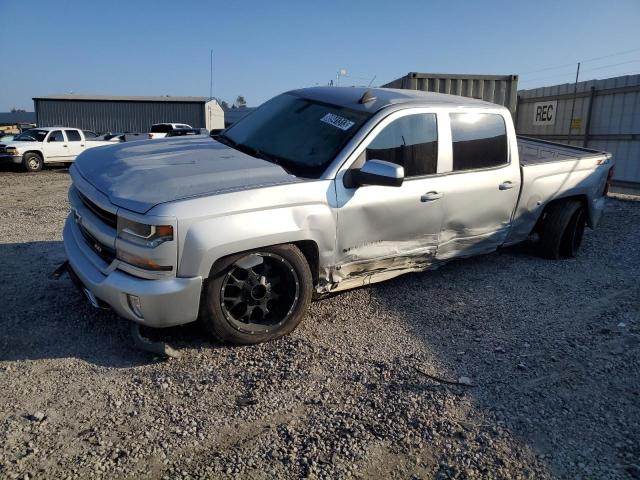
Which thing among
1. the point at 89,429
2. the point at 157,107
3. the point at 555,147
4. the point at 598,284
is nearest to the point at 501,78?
the point at 555,147

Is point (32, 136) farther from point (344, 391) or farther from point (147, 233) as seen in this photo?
point (344, 391)

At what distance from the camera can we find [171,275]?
10.1 feet

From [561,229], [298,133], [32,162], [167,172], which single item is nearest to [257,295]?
[167,172]

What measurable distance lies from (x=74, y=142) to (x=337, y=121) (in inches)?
680

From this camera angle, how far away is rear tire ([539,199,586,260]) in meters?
5.66

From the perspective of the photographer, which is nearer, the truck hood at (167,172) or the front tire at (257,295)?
the truck hood at (167,172)

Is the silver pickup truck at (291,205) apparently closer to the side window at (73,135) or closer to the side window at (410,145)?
the side window at (410,145)

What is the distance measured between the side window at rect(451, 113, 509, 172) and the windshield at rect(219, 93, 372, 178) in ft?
3.14

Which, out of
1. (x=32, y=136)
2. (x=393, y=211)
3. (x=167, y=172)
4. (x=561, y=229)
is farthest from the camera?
(x=32, y=136)

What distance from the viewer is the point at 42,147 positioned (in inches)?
691

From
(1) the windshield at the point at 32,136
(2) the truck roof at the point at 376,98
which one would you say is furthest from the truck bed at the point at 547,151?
(1) the windshield at the point at 32,136

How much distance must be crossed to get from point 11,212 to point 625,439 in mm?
8634

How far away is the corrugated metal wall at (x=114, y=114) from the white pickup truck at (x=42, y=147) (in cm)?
1892

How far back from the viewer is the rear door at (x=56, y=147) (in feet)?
58.1
